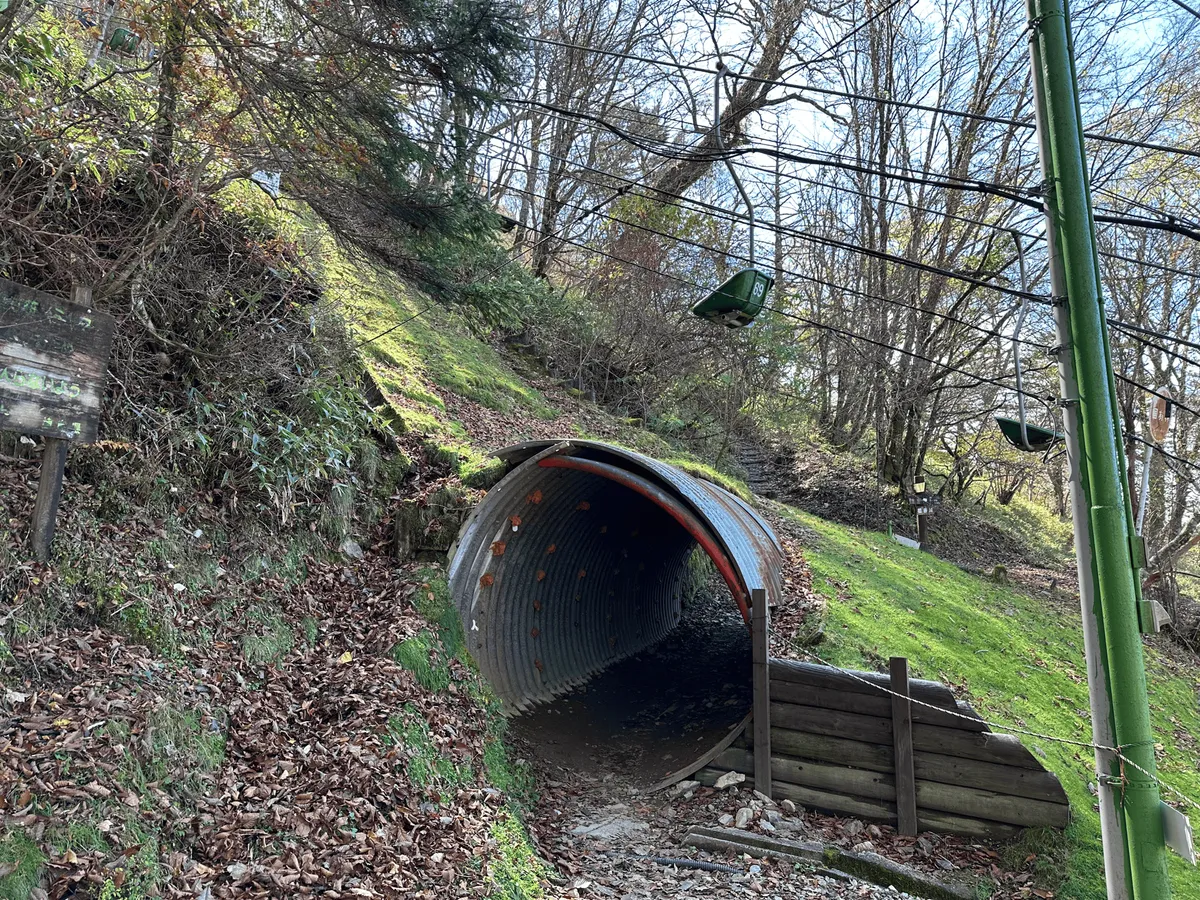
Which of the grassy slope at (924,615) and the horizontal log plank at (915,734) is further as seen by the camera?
the grassy slope at (924,615)

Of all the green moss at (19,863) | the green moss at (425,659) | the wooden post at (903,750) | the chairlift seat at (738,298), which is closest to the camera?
the green moss at (19,863)

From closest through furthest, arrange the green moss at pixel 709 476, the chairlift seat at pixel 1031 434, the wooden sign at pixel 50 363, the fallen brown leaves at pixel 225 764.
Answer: the fallen brown leaves at pixel 225 764, the wooden sign at pixel 50 363, the chairlift seat at pixel 1031 434, the green moss at pixel 709 476

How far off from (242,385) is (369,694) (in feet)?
10.4

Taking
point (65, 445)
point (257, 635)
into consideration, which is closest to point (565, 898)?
point (257, 635)

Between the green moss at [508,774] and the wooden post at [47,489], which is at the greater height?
the wooden post at [47,489]

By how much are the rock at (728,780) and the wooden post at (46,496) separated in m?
5.69

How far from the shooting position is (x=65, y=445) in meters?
4.52

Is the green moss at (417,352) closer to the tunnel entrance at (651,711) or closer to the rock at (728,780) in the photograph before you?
the tunnel entrance at (651,711)

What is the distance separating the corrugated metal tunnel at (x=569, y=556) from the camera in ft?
24.8

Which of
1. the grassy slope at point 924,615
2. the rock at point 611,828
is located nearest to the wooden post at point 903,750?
the grassy slope at point 924,615

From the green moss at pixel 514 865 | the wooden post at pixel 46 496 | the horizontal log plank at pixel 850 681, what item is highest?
the wooden post at pixel 46 496

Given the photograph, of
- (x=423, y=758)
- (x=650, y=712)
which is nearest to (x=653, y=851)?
(x=423, y=758)

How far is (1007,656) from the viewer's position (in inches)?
398

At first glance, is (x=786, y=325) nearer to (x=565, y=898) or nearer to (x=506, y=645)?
(x=506, y=645)
